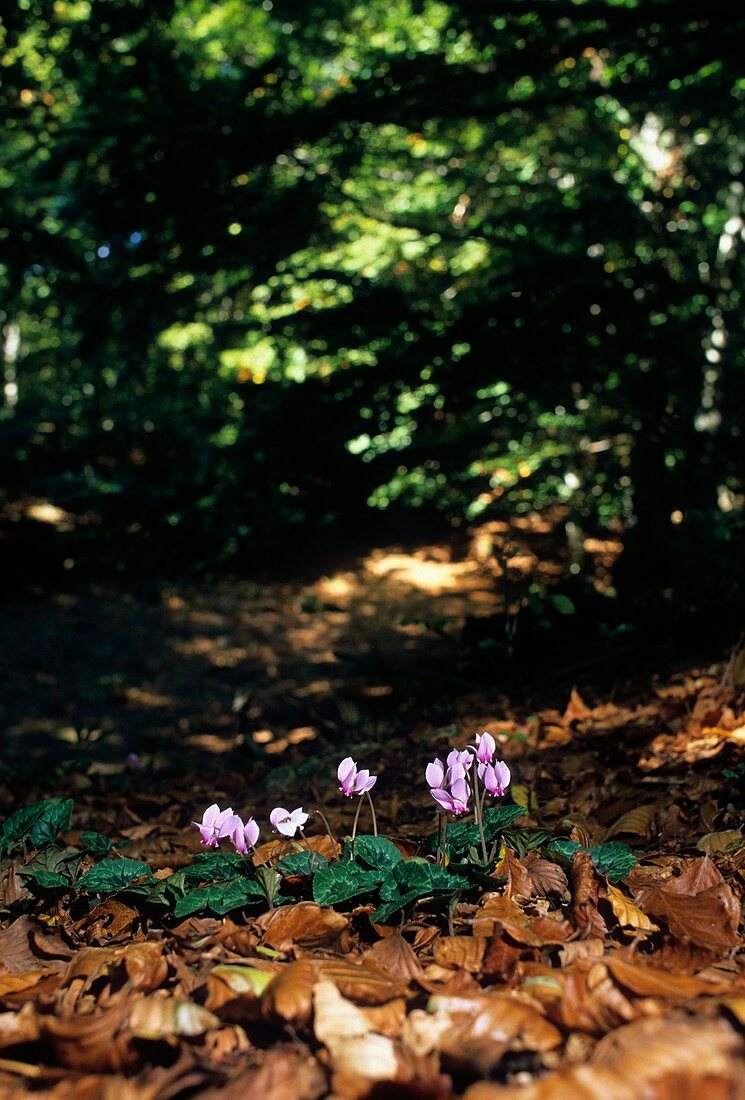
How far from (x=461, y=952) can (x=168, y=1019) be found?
50 cm

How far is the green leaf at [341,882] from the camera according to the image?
1.44 m

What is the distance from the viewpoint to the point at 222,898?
1473 millimetres

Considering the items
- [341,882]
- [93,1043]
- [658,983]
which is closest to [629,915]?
[658,983]

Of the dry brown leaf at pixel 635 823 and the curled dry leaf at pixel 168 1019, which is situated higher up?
the dry brown leaf at pixel 635 823

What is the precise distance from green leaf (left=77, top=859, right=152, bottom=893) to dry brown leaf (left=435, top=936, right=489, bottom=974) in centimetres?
68

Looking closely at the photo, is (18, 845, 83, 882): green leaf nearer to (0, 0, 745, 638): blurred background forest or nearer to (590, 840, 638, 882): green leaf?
(590, 840, 638, 882): green leaf

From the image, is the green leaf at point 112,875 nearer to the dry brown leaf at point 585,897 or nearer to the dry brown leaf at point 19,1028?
the dry brown leaf at point 19,1028

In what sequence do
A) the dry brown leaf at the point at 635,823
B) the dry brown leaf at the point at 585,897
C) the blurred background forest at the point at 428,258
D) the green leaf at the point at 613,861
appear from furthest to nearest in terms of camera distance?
1. the blurred background forest at the point at 428,258
2. the dry brown leaf at the point at 635,823
3. the green leaf at the point at 613,861
4. the dry brown leaf at the point at 585,897

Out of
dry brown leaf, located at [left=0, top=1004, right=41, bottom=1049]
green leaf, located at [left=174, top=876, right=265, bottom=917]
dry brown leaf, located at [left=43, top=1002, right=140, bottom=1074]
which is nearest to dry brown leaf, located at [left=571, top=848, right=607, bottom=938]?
green leaf, located at [left=174, top=876, right=265, bottom=917]

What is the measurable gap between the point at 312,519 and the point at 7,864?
3.34 meters

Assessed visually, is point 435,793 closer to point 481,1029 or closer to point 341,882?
point 341,882

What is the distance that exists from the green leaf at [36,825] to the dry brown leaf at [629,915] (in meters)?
1.31

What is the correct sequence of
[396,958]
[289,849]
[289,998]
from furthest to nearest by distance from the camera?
1. [289,849]
2. [396,958]
3. [289,998]

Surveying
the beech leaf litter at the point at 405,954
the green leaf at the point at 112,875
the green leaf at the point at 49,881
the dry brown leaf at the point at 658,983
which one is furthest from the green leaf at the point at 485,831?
the green leaf at the point at 49,881
